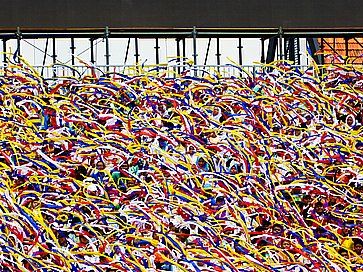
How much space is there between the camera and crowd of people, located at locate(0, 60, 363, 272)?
13359 millimetres

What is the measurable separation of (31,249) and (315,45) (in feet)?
27.9

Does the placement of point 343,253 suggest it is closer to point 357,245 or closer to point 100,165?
point 357,245

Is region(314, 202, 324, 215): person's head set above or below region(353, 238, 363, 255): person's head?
above

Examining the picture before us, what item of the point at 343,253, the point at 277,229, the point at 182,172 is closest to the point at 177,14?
the point at 182,172

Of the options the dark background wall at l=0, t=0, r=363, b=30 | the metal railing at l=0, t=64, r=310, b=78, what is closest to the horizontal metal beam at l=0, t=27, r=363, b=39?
the dark background wall at l=0, t=0, r=363, b=30

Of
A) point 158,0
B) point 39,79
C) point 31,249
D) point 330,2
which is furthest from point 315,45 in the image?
point 31,249

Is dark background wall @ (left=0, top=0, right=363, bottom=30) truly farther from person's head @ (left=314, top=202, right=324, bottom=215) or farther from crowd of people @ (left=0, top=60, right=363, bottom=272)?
person's head @ (left=314, top=202, right=324, bottom=215)

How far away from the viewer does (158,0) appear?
1866 centimetres

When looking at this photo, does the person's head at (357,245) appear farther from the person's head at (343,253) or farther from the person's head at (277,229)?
the person's head at (277,229)

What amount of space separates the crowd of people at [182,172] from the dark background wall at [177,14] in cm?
186

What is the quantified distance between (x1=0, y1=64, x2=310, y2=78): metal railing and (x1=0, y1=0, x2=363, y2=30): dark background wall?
0.77 metres

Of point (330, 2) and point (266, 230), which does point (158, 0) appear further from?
point (266, 230)

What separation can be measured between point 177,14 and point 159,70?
6.09 ft

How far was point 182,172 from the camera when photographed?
577 inches
